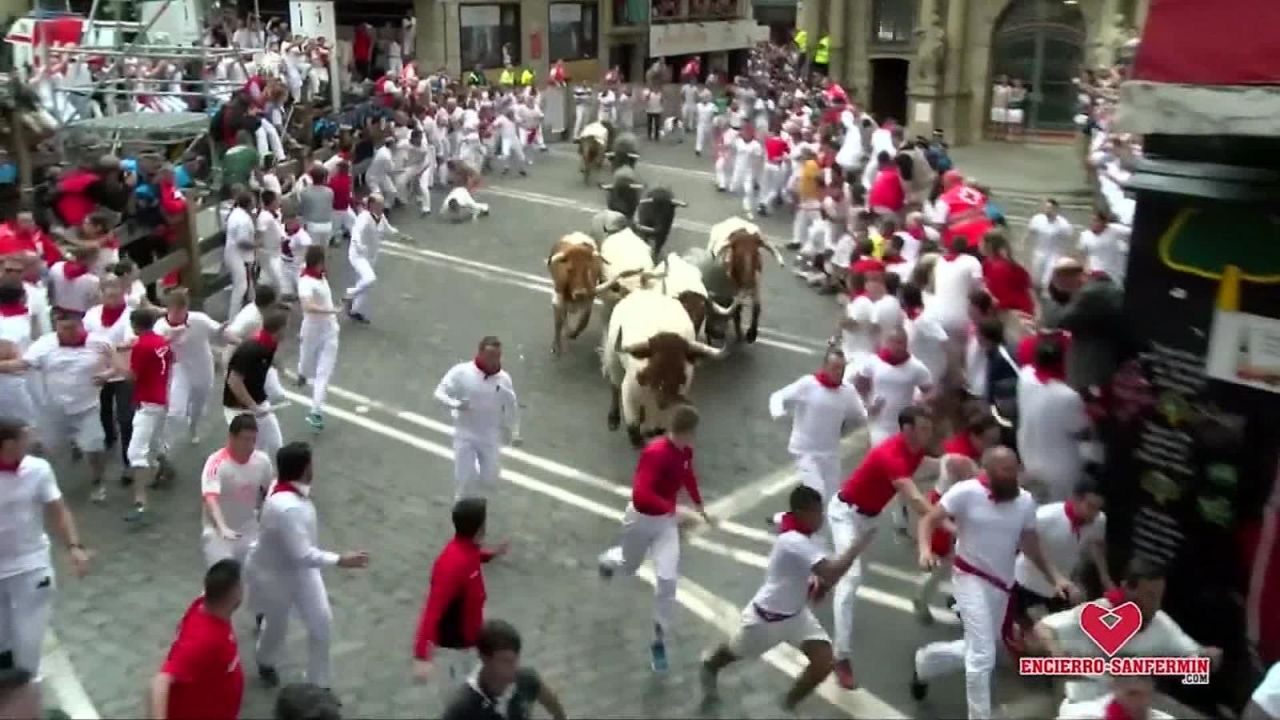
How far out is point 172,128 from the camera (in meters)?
16.9

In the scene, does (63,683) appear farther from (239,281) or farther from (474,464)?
(239,281)

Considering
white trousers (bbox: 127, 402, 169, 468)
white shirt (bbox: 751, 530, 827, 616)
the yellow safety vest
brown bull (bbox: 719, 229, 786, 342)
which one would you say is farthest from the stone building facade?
white shirt (bbox: 751, 530, 827, 616)

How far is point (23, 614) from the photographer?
696 centimetres

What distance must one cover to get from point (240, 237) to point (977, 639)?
1040 cm

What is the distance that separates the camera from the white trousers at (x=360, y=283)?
50.2 ft

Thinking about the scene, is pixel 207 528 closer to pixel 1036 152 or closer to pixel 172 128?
pixel 172 128

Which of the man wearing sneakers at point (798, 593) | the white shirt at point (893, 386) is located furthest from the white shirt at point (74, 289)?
the man wearing sneakers at point (798, 593)

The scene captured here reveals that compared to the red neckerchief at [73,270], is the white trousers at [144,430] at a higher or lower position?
lower

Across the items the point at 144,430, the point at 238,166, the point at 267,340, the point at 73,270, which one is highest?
the point at 238,166

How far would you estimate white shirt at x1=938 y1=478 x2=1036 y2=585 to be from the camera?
276 inches

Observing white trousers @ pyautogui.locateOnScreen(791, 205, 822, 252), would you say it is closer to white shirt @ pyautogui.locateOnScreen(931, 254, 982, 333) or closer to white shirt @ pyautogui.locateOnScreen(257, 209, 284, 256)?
white shirt @ pyautogui.locateOnScreen(931, 254, 982, 333)

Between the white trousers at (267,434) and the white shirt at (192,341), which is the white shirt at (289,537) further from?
the white shirt at (192,341)

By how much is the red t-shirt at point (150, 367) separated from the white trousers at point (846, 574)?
5.30 metres

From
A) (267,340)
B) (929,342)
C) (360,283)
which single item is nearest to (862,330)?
(929,342)
